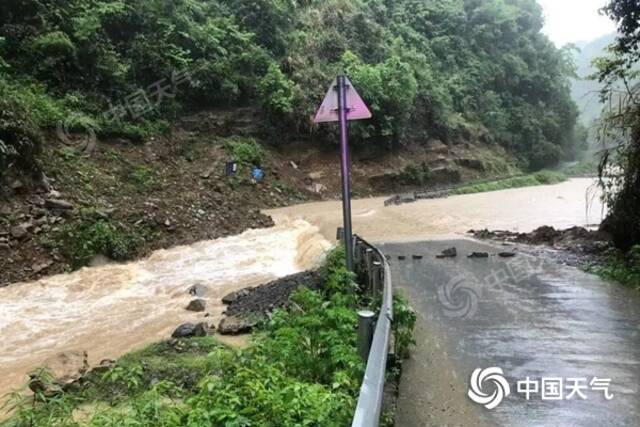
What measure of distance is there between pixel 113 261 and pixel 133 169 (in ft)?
17.4

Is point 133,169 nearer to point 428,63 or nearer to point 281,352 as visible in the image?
point 281,352

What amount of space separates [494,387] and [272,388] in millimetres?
1983

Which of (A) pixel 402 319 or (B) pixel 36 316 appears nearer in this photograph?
(A) pixel 402 319

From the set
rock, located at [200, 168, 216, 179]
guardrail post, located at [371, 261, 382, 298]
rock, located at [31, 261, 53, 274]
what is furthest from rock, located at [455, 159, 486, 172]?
guardrail post, located at [371, 261, 382, 298]

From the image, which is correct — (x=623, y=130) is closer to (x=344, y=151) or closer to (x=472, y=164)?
(x=344, y=151)

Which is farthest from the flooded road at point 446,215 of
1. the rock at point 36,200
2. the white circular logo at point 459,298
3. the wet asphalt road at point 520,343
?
the rock at point 36,200

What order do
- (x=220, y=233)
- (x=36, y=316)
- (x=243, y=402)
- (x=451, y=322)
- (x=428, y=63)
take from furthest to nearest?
(x=428, y=63) → (x=220, y=233) → (x=36, y=316) → (x=451, y=322) → (x=243, y=402)

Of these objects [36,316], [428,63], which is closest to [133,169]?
[36,316]

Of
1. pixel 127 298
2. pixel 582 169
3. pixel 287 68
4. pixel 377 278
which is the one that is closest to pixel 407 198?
pixel 287 68

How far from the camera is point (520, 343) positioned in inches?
185

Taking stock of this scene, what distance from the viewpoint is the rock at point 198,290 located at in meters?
9.68

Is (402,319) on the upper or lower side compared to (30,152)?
lower

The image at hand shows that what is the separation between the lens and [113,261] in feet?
39.5

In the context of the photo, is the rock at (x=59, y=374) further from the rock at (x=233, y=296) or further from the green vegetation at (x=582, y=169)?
the green vegetation at (x=582, y=169)
